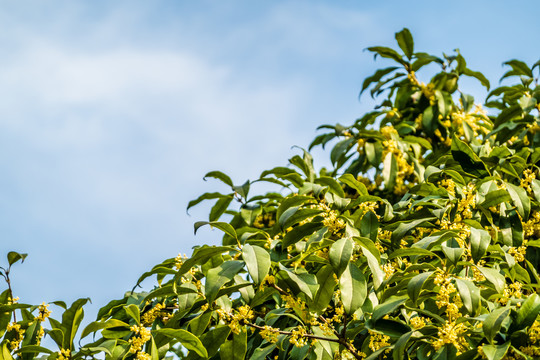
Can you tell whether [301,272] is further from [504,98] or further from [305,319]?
[504,98]

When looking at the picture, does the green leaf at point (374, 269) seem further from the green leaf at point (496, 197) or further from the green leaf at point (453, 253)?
the green leaf at point (496, 197)

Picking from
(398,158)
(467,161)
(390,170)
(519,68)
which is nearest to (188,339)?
(467,161)

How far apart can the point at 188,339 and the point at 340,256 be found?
1.83 ft

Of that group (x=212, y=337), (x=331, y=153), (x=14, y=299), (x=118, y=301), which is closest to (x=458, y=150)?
(x=331, y=153)

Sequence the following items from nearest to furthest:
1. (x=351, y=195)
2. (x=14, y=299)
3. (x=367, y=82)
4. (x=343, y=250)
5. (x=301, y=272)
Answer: (x=343, y=250)
(x=301, y=272)
(x=14, y=299)
(x=351, y=195)
(x=367, y=82)

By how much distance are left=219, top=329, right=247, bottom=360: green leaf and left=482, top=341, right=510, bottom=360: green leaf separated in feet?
2.42

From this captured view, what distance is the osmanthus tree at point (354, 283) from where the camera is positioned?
1636mm

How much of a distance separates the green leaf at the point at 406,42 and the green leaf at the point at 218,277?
224cm

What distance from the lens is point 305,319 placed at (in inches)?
72.1

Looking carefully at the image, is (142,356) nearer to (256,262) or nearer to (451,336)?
(256,262)

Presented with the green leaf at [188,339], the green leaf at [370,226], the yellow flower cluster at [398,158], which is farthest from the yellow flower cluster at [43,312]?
the yellow flower cluster at [398,158]

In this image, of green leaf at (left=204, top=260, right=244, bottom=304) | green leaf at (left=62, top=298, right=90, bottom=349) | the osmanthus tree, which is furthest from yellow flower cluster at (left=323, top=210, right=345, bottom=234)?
green leaf at (left=62, top=298, right=90, bottom=349)

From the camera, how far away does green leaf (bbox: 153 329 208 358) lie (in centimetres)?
177

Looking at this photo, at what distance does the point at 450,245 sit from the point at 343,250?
45 cm
